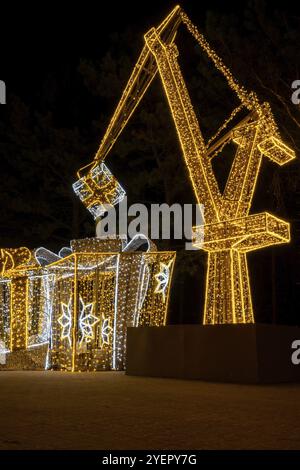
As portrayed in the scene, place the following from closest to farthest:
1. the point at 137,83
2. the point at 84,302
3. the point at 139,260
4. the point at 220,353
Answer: the point at 220,353, the point at 139,260, the point at 84,302, the point at 137,83

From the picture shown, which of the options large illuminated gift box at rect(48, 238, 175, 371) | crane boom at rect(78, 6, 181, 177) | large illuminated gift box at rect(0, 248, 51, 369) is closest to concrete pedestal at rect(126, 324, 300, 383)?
large illuminated gift box at rect(48, 238, 175, 371)

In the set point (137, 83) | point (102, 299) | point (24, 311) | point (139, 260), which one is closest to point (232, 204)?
point (139, 260)

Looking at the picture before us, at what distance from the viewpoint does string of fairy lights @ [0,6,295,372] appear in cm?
986

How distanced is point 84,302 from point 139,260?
1498 millimetres

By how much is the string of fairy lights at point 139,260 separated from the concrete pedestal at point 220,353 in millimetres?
332

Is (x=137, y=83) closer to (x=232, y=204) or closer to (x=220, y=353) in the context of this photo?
(x=232, y=204)

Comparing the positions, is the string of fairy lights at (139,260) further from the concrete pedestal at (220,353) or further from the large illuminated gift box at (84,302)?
the concrete pedestal at (220,353)

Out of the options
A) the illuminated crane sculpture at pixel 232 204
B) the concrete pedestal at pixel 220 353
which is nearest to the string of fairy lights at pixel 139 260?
the illuminated crane sculpture at pixel 232 204

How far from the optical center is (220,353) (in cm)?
986

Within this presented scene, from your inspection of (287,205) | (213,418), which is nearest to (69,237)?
(287,205)

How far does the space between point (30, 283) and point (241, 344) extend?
606 cm

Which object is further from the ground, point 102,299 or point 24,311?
point 102,299

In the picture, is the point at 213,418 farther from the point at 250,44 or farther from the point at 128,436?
the point at 250,44

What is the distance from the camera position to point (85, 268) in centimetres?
1298
